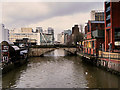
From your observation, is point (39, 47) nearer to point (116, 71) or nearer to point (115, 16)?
point (115, 16)

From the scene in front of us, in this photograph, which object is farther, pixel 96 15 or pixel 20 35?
pixel 20 35

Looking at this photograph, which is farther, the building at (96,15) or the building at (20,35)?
the building at (20,35)

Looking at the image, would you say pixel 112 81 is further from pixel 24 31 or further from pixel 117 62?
pixel 24 31

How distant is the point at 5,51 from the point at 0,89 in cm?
2019

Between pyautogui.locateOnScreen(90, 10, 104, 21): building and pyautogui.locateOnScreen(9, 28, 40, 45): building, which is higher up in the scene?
pyautogui.locateOnScreen(90, 10, 104, 21): building

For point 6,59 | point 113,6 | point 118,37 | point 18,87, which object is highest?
point 113,6

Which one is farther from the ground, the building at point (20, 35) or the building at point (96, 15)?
the building at point (96, 15)

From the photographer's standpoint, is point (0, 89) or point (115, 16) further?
point (115, 16)

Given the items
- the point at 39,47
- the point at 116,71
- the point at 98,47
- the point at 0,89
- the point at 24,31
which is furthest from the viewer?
the point at 24,31

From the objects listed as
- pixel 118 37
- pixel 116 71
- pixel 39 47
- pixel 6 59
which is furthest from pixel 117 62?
pixel 39 47

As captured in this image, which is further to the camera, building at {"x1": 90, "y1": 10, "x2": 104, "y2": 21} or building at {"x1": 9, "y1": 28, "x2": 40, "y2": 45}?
building at {"x1": 9, "y1": 28, "x2": 40, "y2": 45}

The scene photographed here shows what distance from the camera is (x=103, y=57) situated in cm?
4078

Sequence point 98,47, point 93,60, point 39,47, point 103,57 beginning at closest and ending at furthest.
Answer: point 103,57 < point 93,60 < point 98,47 < point 39,47

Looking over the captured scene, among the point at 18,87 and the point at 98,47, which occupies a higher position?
the point at 98,47
